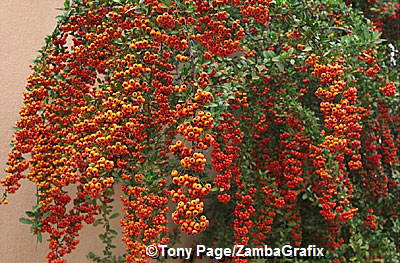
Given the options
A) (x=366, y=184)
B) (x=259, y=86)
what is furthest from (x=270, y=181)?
(x=366, y=184)

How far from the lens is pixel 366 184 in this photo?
1896mm

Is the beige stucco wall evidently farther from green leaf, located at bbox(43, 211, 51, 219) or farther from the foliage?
green leaf, located at bbox(43, 211, 51, 219)

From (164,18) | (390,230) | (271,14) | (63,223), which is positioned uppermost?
(271,14)

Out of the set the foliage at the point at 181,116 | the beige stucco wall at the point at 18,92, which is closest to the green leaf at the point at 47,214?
the foliage at the point at 181,116

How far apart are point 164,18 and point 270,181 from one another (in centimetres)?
79

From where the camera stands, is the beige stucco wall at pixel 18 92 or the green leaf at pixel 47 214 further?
the beige stucco wall at pixel 18 92

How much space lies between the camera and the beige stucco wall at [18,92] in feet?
4.75

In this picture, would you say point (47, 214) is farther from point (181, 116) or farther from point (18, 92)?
point (18, 92)

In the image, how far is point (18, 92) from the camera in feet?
5.02

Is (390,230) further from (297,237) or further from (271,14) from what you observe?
(271,14)

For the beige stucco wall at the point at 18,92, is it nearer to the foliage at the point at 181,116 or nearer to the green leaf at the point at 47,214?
the foliage at the point at 181,116

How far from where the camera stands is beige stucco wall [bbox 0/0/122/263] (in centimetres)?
145

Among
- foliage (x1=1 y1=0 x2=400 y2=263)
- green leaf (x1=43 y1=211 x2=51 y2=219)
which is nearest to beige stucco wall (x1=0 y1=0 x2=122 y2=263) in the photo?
foliage (x1=1 y1=0 x2=400 y2=263)

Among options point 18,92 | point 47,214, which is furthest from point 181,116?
point 18,92
